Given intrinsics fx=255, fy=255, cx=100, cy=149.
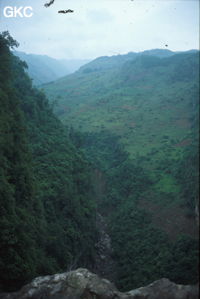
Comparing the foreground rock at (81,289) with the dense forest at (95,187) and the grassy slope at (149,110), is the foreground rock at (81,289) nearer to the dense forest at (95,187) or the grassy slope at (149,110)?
the dense forest at (95,187)

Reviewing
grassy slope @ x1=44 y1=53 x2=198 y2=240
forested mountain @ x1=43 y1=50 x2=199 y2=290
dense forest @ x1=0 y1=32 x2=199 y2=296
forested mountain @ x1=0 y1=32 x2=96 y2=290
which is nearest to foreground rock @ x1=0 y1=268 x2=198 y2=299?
dense forest @ x1=0 y1=32 x2=199 y2=296

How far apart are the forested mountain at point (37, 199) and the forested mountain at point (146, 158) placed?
4.40 meters

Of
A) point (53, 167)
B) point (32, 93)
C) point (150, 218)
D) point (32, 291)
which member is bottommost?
point (150, 218)

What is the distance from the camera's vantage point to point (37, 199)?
59.2ft

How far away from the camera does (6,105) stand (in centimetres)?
2098

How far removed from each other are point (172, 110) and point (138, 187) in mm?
28732

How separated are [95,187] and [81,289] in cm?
2506

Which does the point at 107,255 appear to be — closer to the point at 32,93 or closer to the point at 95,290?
the point at 95,290

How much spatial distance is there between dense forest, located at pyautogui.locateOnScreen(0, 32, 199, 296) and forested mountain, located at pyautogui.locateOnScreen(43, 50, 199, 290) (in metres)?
0.14

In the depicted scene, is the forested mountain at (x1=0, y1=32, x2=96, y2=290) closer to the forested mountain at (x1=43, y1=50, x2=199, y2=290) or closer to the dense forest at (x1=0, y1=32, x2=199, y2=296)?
A: the dense forest at (x1=0, y1=32, x2=199, y2=296)

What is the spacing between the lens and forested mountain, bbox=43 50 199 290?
21078 mm

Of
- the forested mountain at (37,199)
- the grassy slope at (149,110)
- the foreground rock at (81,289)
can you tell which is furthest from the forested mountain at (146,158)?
the forested mountain at (37,199)

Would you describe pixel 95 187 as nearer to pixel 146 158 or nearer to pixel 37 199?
pixel 146 158

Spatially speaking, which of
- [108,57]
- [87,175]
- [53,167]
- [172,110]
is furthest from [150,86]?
[108,57]
